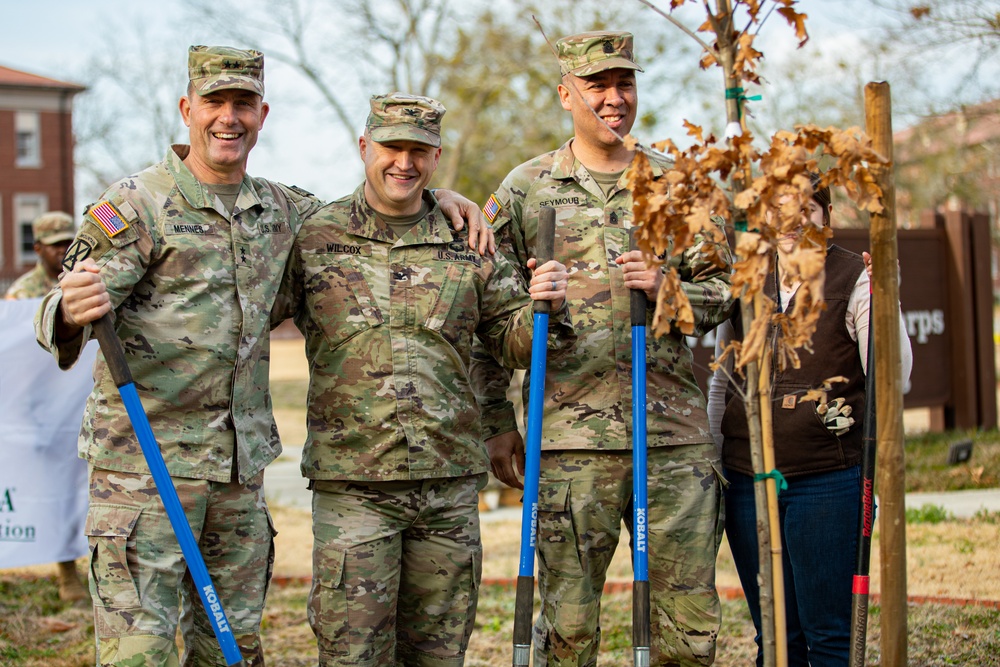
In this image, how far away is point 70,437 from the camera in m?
6.30

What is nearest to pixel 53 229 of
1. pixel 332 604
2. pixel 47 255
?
pixel 47 255

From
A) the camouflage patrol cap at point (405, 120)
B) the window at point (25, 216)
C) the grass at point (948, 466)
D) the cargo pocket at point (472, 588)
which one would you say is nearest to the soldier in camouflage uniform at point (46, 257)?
the camouflage patrol cap at point (405, 120)

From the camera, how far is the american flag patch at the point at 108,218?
3334 mm

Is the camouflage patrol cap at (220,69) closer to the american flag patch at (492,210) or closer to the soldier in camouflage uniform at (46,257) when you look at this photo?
the american flag patch at (492,210)

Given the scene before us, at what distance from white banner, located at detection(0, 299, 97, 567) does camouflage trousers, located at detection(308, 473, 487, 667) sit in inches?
124

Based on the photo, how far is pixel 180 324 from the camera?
344 centimetres

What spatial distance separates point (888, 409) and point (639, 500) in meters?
0.80

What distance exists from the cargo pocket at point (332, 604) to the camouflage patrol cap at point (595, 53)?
191 centimetres

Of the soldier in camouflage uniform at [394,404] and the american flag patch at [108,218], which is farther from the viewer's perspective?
the soldier in camouflage uniform at [394,404]

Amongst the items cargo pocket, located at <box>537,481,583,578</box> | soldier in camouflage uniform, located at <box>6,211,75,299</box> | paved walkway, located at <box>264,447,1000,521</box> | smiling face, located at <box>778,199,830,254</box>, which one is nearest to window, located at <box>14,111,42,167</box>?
paved walkway, located at <box>264,447,1000,521</box>

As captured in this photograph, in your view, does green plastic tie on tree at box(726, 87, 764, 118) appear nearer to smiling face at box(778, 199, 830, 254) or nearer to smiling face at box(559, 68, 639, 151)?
smiling face at box(778, 199, 830, 254)

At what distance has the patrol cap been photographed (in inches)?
281

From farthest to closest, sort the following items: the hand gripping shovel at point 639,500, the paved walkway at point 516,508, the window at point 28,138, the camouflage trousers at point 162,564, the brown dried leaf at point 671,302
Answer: the window at point 28,138
the paved walkway at point 516,508
the camouflage trousers at point 162,564
the hand gripping shovel at point 639,500
the brown dried leaf at point 671,302

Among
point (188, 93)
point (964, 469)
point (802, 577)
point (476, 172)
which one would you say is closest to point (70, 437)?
point (188, 93)
